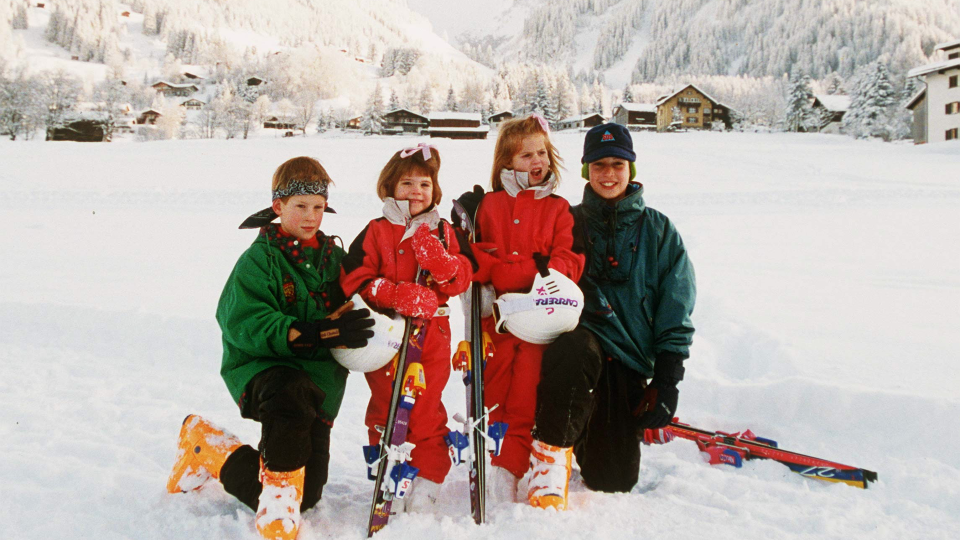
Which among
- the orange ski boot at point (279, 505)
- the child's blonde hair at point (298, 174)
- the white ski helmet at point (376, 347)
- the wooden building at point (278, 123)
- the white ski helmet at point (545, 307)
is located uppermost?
the wooden building at point (278, 123)

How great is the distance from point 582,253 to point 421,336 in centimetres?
91

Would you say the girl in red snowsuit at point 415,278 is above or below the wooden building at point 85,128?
below

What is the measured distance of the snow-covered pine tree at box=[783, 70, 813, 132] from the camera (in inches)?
2009

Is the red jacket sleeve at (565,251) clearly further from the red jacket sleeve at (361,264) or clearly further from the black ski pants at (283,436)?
the black ski pants at (283,436)

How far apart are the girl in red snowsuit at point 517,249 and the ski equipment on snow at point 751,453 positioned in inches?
37.4

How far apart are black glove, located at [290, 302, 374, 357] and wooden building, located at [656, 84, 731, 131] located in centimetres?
6321

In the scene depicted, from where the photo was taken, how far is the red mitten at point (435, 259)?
249cm

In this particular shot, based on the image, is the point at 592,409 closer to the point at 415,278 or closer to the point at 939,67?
the point at 415,278

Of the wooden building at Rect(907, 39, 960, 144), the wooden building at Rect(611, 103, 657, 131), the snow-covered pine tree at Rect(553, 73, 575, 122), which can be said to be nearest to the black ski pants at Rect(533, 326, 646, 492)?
the wooden building at Rect(907, 39, 960, 144)

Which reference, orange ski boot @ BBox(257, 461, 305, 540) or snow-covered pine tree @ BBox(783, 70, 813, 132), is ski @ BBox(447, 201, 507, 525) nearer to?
orange ski boot @ BBox(257, 461, 305, 540)

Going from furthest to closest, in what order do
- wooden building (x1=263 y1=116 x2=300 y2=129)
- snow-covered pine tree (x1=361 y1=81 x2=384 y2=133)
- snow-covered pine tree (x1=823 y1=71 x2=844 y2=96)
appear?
snow-covered pine tree (x1=823 y1=71 x2=844 y2=96), wooden building (x1=263 y1=116 x2=300 y2=129), snow-covered pine tree (x1=361 y1=81 x2=384 y2=133)

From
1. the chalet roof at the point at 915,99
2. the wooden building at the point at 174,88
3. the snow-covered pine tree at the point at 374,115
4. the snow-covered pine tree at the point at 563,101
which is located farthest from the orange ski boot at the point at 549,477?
the wooden building at the point at 174,88

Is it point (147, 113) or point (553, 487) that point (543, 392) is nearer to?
point (553, 487)

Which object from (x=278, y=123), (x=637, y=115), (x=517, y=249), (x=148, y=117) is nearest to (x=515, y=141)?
(x=517, y=249)
